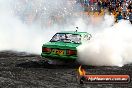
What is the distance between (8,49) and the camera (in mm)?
15961

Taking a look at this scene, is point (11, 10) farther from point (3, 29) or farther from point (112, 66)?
point (112, 66)

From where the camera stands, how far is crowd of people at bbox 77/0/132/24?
22.5m

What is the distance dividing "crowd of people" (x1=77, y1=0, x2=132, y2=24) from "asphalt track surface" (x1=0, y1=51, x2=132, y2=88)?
407 inches

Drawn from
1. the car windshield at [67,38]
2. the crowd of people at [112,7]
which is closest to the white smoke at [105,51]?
the car windshield at [67,38]

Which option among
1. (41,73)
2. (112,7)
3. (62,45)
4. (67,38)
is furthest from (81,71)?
(112,7)

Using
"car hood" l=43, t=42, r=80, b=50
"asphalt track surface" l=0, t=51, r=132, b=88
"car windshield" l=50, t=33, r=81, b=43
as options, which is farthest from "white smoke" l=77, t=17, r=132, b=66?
"asphalt track surface" l=0, t=51, r=132, b=88

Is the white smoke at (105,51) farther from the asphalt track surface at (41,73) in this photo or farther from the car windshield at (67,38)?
the asphalt track surface at (41,73)

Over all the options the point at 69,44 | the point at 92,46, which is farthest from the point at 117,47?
the point at 69,44

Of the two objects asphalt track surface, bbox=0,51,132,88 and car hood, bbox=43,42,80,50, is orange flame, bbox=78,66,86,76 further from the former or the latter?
car hood, bbox=43,42,80,50

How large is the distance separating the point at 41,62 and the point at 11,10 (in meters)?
8.99

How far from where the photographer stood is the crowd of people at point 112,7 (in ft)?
73.7

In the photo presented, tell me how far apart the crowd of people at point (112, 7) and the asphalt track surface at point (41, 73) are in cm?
1034

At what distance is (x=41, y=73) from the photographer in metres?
10.0

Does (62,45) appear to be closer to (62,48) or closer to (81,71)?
(62,48)
